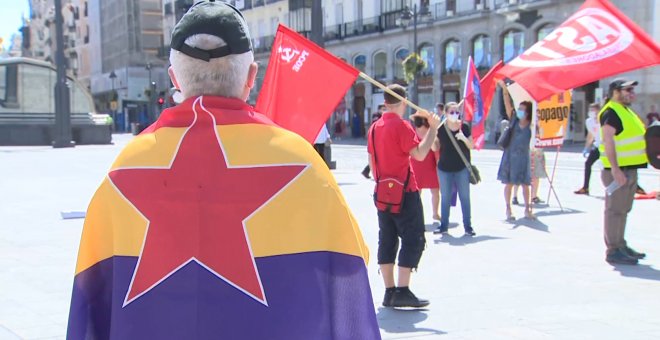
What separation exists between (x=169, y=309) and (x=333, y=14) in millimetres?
47476

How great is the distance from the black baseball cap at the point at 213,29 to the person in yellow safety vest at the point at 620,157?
5.82 metres

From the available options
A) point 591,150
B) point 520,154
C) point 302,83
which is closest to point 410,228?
point 302,83

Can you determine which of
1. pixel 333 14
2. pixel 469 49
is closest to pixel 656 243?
pixel 469 49

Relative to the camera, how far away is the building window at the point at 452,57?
38.2 metres

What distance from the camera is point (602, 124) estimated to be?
23.2ft

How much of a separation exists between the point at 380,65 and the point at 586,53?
1500 inches

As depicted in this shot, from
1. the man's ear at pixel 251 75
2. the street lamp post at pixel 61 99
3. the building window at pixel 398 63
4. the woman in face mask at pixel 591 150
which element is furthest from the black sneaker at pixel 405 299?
the building window at pixel 398 63

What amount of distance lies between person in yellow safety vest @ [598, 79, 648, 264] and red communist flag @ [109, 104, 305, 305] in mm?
5871

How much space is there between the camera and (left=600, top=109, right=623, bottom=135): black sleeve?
23.0 feet

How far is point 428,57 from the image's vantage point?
40406mm

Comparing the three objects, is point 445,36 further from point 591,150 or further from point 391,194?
point 391,194

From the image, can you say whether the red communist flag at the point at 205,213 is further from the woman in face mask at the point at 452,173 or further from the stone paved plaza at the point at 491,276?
the woman in face mask at the point at 452,173

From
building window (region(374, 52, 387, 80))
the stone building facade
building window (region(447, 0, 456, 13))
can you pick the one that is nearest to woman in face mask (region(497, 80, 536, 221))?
the stone building facade

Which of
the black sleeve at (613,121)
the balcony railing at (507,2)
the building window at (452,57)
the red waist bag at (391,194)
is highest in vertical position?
→ the balcony railing at (507,2)
